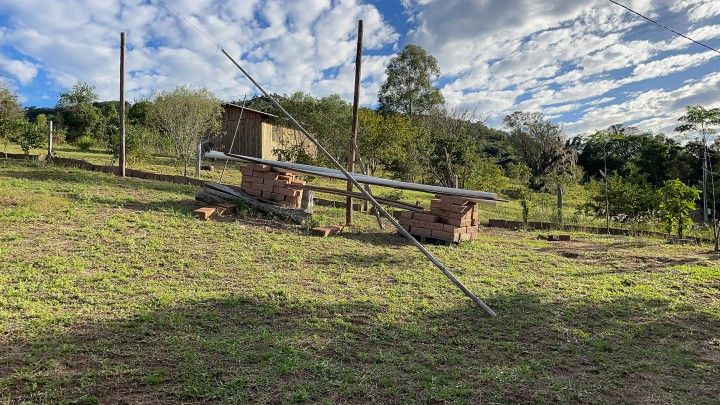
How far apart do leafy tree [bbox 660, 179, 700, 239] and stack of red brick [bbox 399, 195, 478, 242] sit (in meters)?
4.48

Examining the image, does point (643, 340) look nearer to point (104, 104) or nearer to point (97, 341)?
point (97, 341)

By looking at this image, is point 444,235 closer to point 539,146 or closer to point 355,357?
point 355,357

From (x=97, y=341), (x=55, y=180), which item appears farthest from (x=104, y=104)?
(x=97, y=341)

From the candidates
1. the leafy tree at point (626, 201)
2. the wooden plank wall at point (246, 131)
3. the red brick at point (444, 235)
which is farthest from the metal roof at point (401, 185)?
the wooden plank wall at point (246, 131)

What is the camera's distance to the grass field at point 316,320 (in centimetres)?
255

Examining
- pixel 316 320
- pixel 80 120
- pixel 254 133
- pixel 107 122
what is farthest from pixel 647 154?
pixel 80 120

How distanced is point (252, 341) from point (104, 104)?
31.5 metres

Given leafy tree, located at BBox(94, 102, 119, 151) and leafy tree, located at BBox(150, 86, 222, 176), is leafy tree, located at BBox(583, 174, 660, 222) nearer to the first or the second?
leafy tree, located at BBox(150, 86, 222, 176)

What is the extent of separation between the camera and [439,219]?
7.21 metres

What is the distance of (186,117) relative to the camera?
17.3 meters

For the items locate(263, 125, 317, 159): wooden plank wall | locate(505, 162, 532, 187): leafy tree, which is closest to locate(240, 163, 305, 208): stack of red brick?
locate(263, 125, 317, 159): wooden plank wall

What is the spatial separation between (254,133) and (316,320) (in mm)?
18798

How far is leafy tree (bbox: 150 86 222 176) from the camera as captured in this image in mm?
16344

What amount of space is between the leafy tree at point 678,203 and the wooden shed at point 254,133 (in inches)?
594
